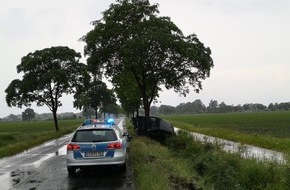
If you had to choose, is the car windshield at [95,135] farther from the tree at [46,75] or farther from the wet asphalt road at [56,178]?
the tree at [46,75]

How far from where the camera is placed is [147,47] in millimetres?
23266

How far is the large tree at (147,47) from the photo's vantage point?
23.6m

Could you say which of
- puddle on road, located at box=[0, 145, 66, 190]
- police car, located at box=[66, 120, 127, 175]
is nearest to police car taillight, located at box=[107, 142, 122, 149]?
police car, located at box=[66, 120, 127, 175]

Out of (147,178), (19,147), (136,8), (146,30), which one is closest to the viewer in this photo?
(147,178)

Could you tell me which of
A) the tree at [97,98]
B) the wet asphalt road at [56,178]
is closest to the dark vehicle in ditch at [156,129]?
the wet asphalt road at [56,178]

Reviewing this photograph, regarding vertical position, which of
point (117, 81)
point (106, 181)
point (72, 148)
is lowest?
point (106, 181)

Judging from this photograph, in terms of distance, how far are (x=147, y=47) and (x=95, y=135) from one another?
1206 centimetres

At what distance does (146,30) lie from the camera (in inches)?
934

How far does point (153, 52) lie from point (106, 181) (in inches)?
564

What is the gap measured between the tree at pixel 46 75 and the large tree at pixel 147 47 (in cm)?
1336

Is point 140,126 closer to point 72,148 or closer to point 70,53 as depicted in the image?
point 72,148

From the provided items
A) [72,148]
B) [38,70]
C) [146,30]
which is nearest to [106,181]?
[72,148]

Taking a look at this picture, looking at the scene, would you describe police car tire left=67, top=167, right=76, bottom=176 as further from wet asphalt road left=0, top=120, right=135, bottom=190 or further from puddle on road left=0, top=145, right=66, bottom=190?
puddle on road left=0, top=145, right=66, bottom=190

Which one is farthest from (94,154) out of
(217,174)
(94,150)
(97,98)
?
(97,98)
